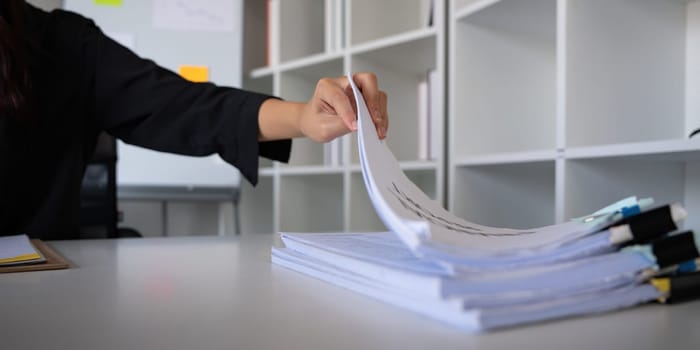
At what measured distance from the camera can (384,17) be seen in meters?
1.79

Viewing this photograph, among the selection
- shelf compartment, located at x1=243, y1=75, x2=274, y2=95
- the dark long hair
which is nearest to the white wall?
shelf compartment, located at x1=243, y1=75, x2=274, y2=95

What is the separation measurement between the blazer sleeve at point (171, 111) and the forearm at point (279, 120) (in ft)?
0.05

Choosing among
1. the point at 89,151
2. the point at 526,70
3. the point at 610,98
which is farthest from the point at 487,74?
the point at 89,151

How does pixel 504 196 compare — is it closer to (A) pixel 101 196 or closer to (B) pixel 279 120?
(B) pixel 279 120

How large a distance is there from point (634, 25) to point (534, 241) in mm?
890

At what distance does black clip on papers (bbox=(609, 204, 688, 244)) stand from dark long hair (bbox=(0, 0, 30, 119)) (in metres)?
0.89

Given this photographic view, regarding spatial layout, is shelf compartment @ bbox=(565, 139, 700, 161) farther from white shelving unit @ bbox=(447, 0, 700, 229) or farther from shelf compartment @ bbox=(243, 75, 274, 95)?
shelf compartment @ bbox=(243, 75, 274, 95)

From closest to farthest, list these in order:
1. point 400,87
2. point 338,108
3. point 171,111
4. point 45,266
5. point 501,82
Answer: point 45,266 → point 338,108 → point 171,111 → point 501,82 → point 400,87

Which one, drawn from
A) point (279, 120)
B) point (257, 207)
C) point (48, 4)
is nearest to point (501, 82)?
point (279, 120)

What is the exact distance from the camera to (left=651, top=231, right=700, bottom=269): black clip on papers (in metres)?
0.36

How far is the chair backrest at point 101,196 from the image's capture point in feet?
4.82

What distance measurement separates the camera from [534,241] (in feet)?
1.25

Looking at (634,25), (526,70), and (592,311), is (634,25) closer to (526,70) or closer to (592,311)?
(526,70)

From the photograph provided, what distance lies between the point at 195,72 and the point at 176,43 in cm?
13
